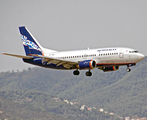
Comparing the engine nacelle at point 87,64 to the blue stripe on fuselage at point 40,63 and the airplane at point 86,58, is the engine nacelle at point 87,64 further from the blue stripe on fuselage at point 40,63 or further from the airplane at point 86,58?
the blue stripe on fuselage at point 40,63

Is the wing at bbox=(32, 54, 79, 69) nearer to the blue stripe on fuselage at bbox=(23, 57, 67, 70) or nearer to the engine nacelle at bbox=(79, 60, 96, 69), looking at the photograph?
the engine nacelle at bbox=(79, 60, 96, 69)

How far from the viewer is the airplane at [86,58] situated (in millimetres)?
80500

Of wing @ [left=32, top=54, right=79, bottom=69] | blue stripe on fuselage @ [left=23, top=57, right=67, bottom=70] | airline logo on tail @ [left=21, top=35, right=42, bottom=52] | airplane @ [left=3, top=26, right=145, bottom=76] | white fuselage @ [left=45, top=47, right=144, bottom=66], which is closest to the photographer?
white fuselage @ [left=45, top=47, right=144, bottom=66]

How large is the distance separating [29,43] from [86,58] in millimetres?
20366

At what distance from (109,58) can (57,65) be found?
1377 centimetres

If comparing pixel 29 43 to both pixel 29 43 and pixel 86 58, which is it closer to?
pixel 29 43

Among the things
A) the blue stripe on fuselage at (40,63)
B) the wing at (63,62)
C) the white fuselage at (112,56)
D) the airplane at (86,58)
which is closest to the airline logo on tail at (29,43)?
the airplane at (86,58)

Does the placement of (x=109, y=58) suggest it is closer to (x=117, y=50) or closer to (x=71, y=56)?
(x=117, y=50)

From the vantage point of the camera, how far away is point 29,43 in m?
96.7

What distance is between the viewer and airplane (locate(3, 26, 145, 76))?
80500 millimetres

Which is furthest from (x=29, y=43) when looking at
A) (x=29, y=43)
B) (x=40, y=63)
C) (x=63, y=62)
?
(x=63, y=62)

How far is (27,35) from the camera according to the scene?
97250 mm

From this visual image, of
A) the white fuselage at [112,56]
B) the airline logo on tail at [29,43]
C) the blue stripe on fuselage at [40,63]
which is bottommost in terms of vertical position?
the blue stripe on fuselage at [40,63]

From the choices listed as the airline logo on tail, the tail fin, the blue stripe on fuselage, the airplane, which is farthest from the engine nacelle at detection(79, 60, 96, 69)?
the airline logo on tail
